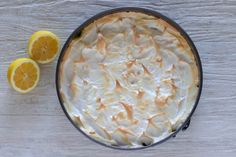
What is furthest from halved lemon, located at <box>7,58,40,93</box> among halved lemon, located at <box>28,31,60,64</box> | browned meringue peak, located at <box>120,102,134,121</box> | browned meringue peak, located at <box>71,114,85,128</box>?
browned meringue peak, located at <box>120,102,134,121</box>

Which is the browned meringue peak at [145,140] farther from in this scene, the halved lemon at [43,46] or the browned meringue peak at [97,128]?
the halved lemon at [43,46]

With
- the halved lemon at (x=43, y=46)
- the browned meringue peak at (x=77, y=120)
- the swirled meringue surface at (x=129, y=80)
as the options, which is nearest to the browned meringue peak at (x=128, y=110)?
the swirled meringue surface at (x=129, y=80)

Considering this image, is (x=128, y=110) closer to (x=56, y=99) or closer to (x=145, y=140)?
(x=145, y=140)

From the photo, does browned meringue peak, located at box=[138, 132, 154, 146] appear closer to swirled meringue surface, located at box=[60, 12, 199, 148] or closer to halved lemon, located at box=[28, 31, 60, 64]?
swirled meringue surface, located at box=[60, 12, 199, 148]

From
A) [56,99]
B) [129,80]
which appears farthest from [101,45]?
[56,99]

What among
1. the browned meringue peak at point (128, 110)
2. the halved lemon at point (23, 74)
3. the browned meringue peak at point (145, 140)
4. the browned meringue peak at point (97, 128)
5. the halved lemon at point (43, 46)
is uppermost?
the halved lemon at point (43, 46)
